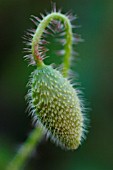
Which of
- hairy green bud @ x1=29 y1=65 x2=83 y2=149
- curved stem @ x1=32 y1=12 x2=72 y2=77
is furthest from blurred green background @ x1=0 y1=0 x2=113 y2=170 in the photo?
hairy green bud @ x1=29 y1=65 x2=83 y2=149

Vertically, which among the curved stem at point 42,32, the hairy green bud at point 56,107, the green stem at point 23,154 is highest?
the curved stem at point 42,32

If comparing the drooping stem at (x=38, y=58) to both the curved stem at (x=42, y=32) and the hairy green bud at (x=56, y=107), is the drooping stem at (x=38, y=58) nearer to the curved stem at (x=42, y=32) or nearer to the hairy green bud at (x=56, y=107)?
the curved stem at (x=42, y=32)

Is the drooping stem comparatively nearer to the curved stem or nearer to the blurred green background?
the curved stem

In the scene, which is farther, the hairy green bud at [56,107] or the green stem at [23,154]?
the green stem at [23,154]

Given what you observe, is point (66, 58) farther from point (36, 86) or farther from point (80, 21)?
point (80, 21)

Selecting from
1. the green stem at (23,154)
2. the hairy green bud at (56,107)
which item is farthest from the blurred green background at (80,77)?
the hairy green bud at (56,107)

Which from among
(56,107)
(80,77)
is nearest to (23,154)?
(80,77)

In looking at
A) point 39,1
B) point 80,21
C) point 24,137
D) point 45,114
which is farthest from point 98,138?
point 45,114
